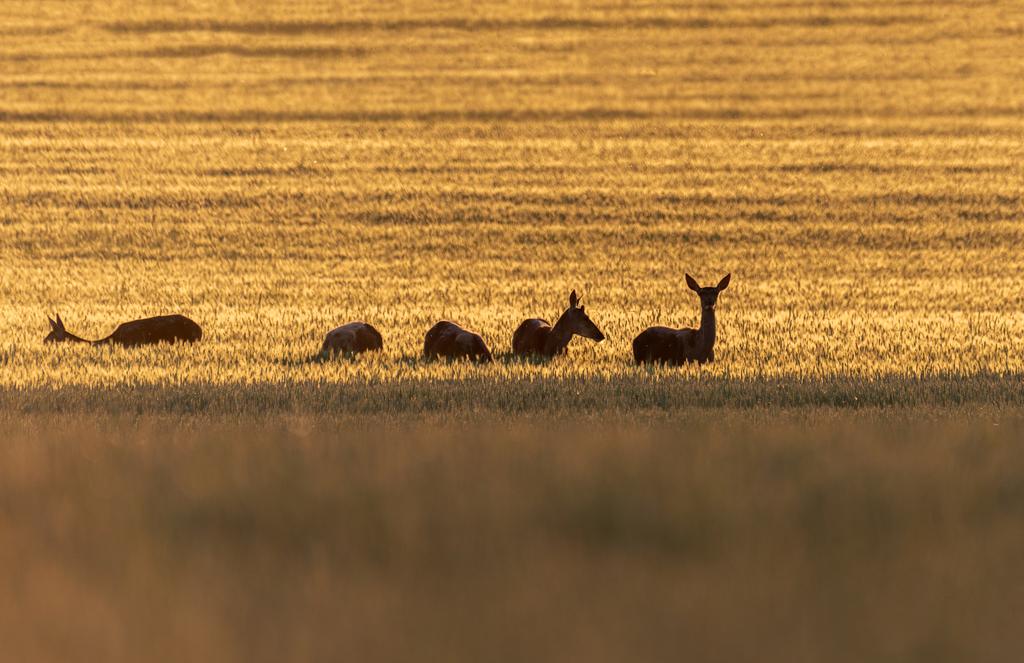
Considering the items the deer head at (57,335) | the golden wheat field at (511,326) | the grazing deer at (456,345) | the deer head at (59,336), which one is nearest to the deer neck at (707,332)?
the golden wheat field at (511,326)

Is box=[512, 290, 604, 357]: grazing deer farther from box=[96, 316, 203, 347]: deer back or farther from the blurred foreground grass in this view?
the blurred foreground grass

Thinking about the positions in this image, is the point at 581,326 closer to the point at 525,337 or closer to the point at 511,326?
the point at 525,337

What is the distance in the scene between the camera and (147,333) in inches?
561

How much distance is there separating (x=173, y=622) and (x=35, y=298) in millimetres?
18309

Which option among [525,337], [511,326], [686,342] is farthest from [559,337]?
[511,326]

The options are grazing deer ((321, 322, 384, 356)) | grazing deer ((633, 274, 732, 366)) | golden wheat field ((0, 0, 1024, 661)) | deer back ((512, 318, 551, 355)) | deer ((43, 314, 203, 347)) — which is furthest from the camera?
deer ((43, 314, 203, 347))

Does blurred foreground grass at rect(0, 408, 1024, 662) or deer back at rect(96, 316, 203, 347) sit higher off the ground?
deer back at rect(96, 316, 203, 347)

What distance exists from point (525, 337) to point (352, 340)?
7.35 feet

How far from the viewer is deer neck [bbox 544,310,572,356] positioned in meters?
13.2

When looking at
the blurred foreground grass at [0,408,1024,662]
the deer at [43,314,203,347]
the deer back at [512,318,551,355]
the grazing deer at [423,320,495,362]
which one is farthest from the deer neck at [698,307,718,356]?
the deer at [43,314,203,347]

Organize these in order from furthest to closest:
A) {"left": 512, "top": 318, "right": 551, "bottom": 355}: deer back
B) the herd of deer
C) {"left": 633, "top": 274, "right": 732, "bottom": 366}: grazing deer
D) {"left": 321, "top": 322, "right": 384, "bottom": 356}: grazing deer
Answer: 1. {"left": 512, "top": 318, "right": 551, "bottom": 355}: deer back
2. {"left": 321, "top": 322, "right": 384, "bottom": 356}: grazing deer
3. the herd of deer
4. {"left": 633, "top": 274, "right": 732, "bottom": 366}: grazing deer

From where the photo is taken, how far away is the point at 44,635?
396 cm

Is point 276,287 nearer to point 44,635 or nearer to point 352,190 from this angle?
point 352,190

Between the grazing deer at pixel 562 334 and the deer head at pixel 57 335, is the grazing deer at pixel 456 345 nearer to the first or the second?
the grazing deer at pixel 562 334
